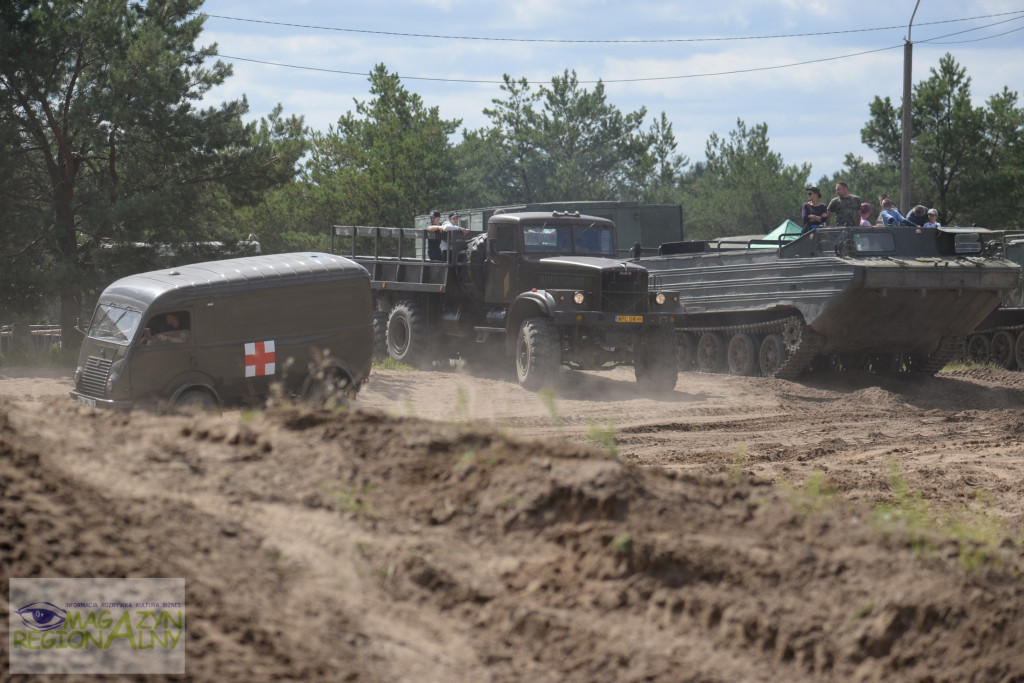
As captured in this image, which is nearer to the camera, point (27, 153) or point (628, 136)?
point (27, 153)

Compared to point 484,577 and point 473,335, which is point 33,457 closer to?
point 484,577

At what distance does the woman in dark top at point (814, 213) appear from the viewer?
54.0 ft

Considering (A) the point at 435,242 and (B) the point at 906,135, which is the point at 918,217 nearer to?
(B) the point at 906,135

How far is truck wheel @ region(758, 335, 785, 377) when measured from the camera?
16.6 metres

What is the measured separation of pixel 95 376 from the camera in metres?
10.7

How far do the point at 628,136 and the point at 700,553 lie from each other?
4473 cm

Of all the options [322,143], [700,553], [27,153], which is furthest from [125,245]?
[322,143]

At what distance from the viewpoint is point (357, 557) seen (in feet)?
14.4

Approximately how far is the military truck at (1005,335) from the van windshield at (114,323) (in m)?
14.7

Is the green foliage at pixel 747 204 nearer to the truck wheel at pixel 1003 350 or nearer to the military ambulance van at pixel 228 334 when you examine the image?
the truck wheel at pixel 1003 350

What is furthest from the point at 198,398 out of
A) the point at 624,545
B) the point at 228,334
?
the point at 624,545

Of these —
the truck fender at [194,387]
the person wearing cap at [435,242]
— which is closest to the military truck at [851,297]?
the person wearing cap at [435,242]

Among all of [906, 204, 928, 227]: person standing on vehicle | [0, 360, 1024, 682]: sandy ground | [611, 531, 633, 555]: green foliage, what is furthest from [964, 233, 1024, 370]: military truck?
[611, 531, 633, 555]: green foliage

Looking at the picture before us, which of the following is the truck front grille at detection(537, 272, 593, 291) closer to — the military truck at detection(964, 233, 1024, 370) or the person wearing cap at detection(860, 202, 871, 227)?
the person wearing cap at detection(860, 202, 871, 227)
